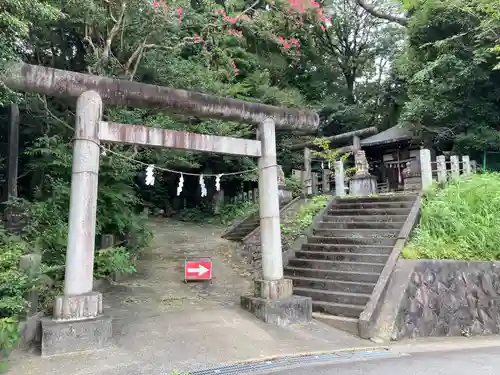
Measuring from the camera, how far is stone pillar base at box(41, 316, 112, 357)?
5.52 meters

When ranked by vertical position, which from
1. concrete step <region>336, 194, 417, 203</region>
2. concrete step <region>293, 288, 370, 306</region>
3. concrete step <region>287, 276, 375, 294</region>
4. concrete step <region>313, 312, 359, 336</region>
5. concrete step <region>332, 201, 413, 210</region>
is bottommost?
concrete step <region>313, 312, 359, 336</region>

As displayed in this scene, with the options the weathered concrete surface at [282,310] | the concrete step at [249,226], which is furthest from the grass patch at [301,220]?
the weathered concrete surface at [282,310]

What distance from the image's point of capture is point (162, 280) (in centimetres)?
1009

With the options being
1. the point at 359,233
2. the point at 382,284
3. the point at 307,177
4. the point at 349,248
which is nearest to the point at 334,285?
the point at 382,284

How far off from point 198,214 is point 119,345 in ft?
56.1

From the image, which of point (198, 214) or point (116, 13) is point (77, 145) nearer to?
point (116, 13)

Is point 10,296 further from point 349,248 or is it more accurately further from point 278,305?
point 349,248

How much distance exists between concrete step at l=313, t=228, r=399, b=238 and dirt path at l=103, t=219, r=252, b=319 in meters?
2.55

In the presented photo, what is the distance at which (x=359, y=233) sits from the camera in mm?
10297

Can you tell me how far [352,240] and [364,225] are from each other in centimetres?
83

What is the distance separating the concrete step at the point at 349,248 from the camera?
30.5ft

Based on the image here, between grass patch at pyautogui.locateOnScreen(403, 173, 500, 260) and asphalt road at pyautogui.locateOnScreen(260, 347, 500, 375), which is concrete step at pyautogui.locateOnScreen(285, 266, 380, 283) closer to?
grass patch at pyautogui.locateOnScreen(403, 173, 500, 260)

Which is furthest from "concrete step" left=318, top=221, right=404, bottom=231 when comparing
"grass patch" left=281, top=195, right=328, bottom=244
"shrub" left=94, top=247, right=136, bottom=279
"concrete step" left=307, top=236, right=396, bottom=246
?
"shrub" left=94, top=247, right=136, bottom=279

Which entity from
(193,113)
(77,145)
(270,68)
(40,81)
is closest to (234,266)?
(193,113)
